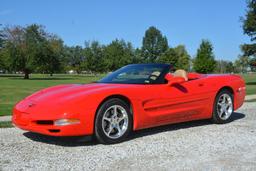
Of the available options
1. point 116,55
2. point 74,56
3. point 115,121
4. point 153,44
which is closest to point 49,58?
point 116,55

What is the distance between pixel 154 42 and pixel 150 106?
118m

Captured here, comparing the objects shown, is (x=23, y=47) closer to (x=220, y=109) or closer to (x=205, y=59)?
(x=205, y=59)

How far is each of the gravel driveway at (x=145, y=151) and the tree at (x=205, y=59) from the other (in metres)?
47.5

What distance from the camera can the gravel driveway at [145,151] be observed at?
4535 mm

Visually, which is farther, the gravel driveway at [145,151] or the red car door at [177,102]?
the red car door at [177,102]

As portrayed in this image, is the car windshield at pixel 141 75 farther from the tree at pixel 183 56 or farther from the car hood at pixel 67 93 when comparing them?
the tree at pixel 183 56

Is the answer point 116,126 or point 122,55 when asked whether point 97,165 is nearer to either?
point 116,126

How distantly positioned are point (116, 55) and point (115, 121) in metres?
88.9

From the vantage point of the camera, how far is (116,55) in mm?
94312

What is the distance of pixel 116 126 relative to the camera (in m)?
5.84

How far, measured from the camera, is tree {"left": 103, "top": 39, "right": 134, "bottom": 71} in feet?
307

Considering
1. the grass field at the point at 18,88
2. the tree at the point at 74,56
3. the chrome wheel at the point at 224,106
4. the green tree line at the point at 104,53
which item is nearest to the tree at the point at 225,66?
the green tree line at the point at 104,53

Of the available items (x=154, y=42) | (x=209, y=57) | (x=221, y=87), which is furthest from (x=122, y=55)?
(x=221, y=87)

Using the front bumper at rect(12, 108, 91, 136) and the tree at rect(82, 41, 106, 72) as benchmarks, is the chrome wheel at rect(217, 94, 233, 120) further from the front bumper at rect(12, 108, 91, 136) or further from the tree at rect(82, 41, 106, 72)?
the tree at rect(82, 41, 106, 72)
